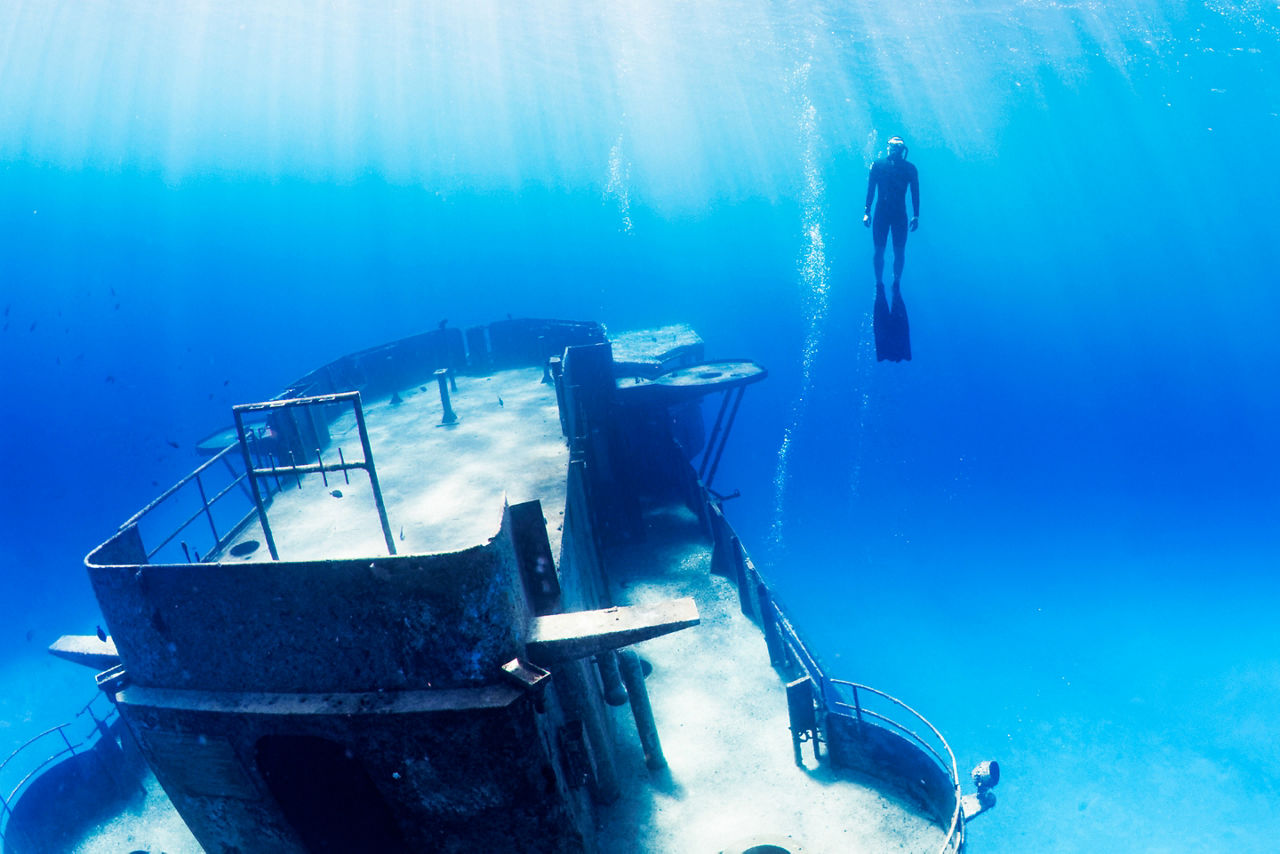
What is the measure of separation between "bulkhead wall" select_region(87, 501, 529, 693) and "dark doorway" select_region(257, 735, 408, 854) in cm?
63

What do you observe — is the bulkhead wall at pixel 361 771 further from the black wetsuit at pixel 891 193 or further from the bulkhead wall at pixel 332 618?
the black wetsuit at pixel 891 193

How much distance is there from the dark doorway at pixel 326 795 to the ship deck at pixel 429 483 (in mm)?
1726

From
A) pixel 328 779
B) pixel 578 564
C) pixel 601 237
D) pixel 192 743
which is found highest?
pixel 601 237

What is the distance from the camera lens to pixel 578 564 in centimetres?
974

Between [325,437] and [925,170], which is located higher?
[925,170]

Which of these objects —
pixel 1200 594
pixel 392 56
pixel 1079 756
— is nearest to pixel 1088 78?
pixel 1200 594

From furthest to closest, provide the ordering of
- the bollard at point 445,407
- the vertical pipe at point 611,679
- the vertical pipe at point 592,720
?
the bollard at point 445,407 → the vertical pipe at point 611,679 → the vertical pipe at point 592,720

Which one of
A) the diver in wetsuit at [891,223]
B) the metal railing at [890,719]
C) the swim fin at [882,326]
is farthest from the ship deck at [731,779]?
the diver in wetsuit at [891,223]

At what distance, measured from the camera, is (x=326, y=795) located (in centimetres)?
515

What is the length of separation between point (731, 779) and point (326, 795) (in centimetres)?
572

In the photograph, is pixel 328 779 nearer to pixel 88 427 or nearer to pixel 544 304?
pixel 88 427

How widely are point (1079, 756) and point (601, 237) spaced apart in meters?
101

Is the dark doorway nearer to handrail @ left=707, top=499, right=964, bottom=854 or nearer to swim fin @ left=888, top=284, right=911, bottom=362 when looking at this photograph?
handrail @ left=707, top=499, right=964, bottom=854

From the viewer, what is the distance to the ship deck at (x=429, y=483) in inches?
348
